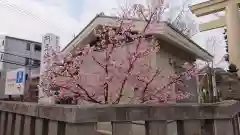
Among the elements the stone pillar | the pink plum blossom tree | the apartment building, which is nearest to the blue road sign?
the pink plum blossom tree

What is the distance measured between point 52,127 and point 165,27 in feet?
17.8

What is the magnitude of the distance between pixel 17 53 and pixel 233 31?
24372 millimetres

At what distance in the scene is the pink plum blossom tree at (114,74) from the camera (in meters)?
4.88

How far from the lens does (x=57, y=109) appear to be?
151 centimetres

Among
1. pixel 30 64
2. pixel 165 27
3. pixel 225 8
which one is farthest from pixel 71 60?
pixel 30 64

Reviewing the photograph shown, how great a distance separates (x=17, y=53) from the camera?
88.0ft

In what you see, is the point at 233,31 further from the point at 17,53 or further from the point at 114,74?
the point at 17,53

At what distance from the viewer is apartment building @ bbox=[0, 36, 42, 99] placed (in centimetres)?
2580

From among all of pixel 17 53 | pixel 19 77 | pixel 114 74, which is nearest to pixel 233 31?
pixel 114 74

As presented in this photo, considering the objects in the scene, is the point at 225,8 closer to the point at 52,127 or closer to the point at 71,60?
the point at 71,60

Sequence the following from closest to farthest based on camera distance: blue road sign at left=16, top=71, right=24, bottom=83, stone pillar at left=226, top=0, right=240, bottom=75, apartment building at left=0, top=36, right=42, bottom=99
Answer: stone pillar at left=226, top=0, right=240, bottom=75, blue road sign at left=16, top=71, right=24, bottom=83, apartment building at left=0, top=36, right=42, bottom=99

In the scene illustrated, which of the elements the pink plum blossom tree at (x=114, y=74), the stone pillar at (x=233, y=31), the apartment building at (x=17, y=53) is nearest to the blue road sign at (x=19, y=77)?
the pink plum blossom tree at (x=114, y=74)

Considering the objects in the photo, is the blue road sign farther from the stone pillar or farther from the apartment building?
the apartment building

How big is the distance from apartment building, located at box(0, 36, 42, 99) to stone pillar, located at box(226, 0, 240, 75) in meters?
21.1
